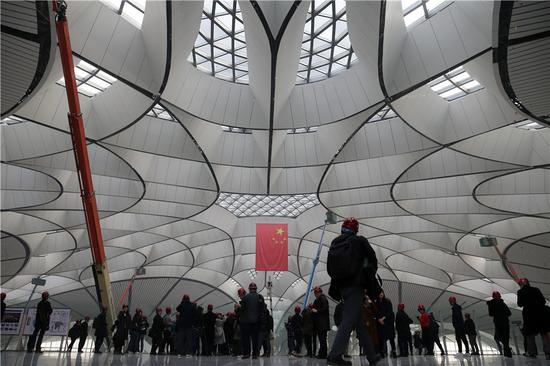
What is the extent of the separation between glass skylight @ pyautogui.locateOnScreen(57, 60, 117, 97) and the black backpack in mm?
17524

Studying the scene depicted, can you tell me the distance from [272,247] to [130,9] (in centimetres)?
1713

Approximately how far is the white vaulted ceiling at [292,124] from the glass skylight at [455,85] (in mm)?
118

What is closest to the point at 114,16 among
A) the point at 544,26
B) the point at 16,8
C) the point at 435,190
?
the point at 16,8

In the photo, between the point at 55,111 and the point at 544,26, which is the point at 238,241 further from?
the point at 544,26

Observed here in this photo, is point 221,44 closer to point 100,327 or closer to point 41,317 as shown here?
point 100,327

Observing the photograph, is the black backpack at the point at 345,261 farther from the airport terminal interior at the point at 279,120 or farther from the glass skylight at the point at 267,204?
the glass skylight at the point at 267,204

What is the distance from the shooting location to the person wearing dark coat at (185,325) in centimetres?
1556

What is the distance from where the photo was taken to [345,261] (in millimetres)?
6777

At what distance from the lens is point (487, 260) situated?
141ft

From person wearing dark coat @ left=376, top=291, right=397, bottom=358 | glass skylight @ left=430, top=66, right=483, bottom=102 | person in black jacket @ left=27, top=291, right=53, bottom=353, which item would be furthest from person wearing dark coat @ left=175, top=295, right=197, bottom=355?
glass skylight @ left=430, top=66, right=483, bottom=102

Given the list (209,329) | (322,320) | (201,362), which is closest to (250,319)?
(322,320)

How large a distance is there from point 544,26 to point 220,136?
58.5 ft

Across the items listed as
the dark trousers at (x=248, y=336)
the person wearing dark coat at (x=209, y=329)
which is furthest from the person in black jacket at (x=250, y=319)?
the person wearing dark coat at (x=209, y=329)

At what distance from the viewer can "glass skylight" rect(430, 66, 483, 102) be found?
20.1 metres
